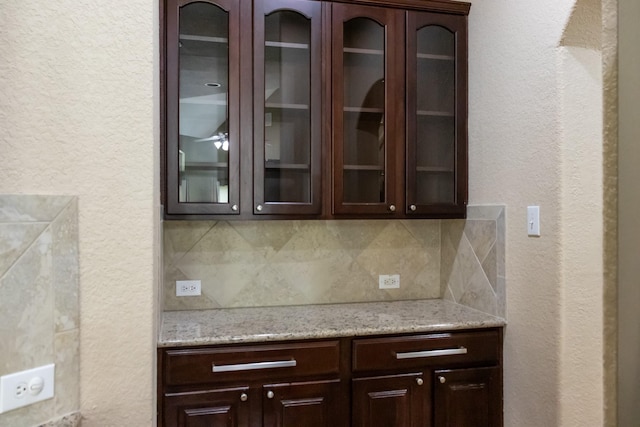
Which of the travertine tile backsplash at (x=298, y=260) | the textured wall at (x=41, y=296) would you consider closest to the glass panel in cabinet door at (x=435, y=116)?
the travertine tile backsplash at (x=298, y=260)

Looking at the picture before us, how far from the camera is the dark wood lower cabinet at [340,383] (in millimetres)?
1704

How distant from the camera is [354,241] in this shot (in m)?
2.46

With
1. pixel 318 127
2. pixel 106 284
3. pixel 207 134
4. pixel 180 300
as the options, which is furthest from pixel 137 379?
pixel 318 127

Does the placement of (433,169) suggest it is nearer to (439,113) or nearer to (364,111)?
(439,113)

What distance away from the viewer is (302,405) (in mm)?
1796

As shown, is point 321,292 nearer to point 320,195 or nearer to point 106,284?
point 320,195

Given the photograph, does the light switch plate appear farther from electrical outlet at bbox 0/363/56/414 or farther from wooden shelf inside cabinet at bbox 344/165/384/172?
electrical outlet at bbox 0/363/56/414

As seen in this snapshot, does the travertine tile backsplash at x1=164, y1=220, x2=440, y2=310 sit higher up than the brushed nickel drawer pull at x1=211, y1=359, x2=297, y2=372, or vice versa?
the travertine tile backsplash at x1=164, y1=220, x2=440, y2=310

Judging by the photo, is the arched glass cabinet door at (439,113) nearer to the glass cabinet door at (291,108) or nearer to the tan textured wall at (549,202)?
the tan textured wall at (549,202)

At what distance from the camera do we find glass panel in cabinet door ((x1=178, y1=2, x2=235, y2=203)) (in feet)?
6.43

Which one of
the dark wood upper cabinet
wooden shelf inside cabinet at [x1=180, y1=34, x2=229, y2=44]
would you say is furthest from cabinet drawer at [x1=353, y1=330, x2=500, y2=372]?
wooden shelf inside cabinet at [x1=180, y1=34, x2=229, y2=44]

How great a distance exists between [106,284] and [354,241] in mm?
1414

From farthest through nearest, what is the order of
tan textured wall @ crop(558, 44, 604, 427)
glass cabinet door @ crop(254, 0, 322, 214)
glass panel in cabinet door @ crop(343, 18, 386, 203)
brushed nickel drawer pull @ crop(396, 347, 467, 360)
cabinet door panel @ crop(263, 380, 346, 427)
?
glass panel in cabinet door @ crop(343, 18, 386, 203)
glass cabinet door @ crop(254, 0, 322, 214)
brushed nickel drawer pull @ crop(396, 347, 467, 360)
cabinet door panel @ crop(263, 380, 346, 427)
tan textured wall @ crop(558, 44, 604, 427)

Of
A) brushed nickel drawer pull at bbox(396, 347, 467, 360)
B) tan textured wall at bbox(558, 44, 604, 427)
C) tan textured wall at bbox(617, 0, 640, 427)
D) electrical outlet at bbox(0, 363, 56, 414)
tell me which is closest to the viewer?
tan textured wall at bbox(617, 0, 640, 427)
